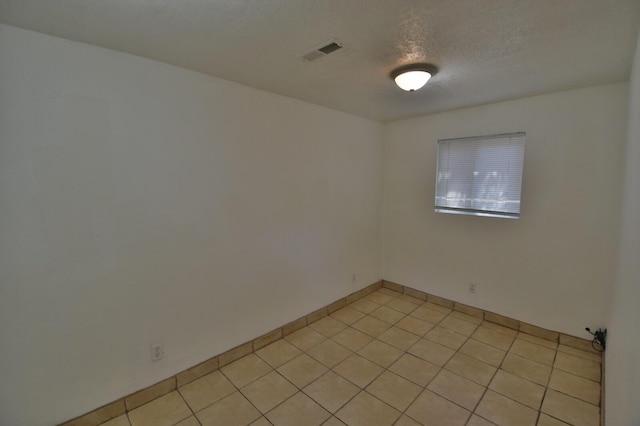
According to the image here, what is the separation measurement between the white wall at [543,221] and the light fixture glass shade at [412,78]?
1405 mm

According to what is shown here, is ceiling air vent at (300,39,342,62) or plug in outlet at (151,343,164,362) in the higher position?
ceiling air vent at (300,39,342,62)

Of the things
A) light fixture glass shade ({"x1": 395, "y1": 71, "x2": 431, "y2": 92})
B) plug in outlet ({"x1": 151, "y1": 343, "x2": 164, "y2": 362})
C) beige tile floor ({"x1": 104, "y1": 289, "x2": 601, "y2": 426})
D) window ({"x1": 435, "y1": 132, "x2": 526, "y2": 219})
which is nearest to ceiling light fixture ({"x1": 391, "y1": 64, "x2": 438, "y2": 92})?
light fixture glass shade ({"x1": 395, "y1": 71, "x2": 431, "y2": 92})

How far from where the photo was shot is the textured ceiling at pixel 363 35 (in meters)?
1.28

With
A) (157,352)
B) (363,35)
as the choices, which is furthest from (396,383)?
(363,35)

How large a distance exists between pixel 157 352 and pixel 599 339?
359 centimetres

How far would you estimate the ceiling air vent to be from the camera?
161cm

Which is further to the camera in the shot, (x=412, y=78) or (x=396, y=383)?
(x=396, y=383)

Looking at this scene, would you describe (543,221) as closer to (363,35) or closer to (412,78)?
(412,78)

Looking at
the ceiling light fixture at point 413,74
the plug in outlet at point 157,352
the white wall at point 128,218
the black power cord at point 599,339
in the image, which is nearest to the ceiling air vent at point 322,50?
the ceiling light fixture at point 413,74

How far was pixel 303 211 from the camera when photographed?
2.90 m

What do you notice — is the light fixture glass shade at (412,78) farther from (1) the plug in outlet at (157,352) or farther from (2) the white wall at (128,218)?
(1) the plug in outlet at (157,352)

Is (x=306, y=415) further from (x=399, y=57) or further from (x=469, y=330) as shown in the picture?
(x=399, y=57)

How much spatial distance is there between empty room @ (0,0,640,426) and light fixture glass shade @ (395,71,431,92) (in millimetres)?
14

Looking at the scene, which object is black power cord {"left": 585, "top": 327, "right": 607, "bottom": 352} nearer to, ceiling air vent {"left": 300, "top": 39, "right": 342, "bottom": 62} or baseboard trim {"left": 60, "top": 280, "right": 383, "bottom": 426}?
baseboard trim {"left": 60, "top": 280, "right": 383, "bottom": 426}
